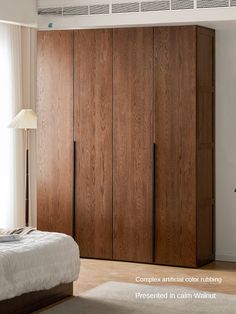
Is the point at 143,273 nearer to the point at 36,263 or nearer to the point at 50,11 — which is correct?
the point at 36,263

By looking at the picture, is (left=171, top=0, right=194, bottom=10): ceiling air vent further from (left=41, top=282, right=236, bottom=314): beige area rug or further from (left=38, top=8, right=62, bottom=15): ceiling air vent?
(left=41, top=282, right=236, bottom=314): beige area rug

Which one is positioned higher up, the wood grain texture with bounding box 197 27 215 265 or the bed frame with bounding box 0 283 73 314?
the wood grain texture with bounding box 197 27 215 265

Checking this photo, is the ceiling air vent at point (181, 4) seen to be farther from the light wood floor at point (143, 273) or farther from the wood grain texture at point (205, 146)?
the light wood floor at point (143, 273)

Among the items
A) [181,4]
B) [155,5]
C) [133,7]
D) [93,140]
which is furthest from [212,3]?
[93,140]

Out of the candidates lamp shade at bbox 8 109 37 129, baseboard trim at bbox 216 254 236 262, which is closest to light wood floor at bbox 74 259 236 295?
baseboard trim at bbox 216 254 236 262

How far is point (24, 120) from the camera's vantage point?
7.36 metres

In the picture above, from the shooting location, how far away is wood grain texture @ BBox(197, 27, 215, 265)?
6773 millimetres

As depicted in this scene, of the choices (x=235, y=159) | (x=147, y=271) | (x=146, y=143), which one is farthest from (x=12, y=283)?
(x=235, y=159)

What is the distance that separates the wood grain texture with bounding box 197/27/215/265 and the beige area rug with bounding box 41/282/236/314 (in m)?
1.09

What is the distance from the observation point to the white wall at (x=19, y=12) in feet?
23.6

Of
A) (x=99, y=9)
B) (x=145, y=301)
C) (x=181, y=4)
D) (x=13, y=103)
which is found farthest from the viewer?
(x=13, y=103)

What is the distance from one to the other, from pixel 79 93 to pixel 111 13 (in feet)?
2.68

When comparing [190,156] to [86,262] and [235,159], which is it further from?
[86,262]

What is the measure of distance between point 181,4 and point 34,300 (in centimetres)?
311
